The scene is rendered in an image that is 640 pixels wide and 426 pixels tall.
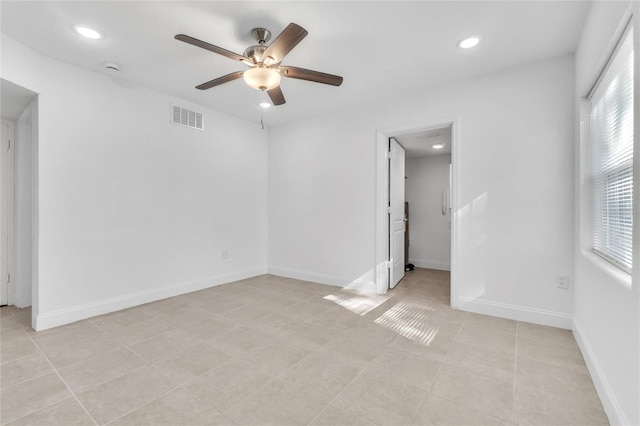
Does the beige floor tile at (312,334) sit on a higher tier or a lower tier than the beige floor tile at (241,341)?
higher

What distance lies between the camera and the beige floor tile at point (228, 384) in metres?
1.70

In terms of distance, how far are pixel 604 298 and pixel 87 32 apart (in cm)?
420

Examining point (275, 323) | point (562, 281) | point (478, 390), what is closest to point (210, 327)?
point (275, 323)

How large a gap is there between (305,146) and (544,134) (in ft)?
9.92

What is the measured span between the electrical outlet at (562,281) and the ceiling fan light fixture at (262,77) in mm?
3146

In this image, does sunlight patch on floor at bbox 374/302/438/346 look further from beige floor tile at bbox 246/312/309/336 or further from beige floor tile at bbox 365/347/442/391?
beige floor tile at bbox 246/312/309/336

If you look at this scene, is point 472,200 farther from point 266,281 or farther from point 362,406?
point 266,281

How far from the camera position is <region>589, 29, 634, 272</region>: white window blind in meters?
1.56

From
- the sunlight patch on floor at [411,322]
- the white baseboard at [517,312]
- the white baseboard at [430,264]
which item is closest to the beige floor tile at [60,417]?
the sunlight patch on floor at [411,322]

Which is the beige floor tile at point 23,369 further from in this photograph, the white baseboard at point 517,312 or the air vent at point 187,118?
the white baseboard at point 517,312

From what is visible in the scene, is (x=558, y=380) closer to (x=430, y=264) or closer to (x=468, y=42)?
(x=468, y=42)

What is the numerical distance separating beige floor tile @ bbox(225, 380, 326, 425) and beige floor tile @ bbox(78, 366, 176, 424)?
549 millimetres

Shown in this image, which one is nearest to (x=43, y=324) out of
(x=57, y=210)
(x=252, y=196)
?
(x=57, y=210)

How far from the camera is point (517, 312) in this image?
2898mm
